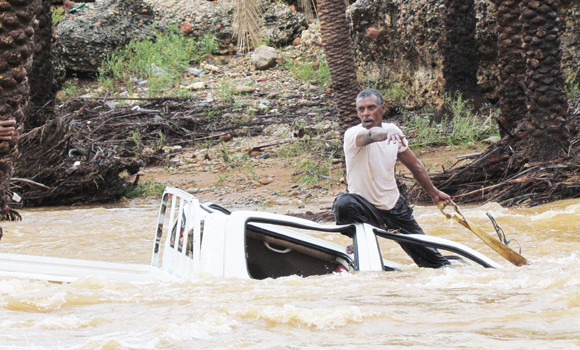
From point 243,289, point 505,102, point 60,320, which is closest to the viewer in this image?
point 60,320

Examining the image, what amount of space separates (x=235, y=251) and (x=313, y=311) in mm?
636

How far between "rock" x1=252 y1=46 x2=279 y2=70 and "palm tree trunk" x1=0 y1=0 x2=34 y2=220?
39.7 ft

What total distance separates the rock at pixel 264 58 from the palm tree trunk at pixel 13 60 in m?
12.1

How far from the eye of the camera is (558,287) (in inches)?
184

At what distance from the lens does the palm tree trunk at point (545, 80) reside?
9352 mm

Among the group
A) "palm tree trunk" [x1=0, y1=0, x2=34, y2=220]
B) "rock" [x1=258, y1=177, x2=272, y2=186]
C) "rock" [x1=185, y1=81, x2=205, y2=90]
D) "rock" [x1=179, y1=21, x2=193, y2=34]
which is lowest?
"rock" [x1=258, y1=177, x2=272, y2=186]

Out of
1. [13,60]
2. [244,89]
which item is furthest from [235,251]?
[244,89]

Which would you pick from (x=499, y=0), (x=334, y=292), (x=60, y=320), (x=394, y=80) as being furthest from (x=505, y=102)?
(x=60, y=320)

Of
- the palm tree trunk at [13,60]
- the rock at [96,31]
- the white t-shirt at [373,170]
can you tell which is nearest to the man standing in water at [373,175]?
the white t-shirt at [373,170]

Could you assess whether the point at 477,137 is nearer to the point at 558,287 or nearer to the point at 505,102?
the point at 505,102

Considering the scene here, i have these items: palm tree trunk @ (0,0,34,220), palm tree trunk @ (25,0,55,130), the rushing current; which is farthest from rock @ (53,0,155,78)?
the rushing current

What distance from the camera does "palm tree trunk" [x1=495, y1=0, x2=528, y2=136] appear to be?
9.93 meters

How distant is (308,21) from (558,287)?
55.8 feet

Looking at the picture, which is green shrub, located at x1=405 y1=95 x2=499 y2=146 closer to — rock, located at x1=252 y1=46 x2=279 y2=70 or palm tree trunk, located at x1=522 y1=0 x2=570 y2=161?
palm tree trunk, located at x1=522 y1=0 x2=570 y2=161
